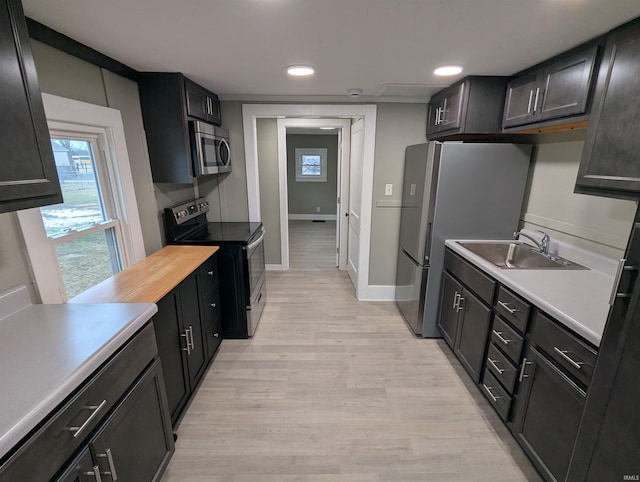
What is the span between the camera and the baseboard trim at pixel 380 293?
11.0ft

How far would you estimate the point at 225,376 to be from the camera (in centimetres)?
219

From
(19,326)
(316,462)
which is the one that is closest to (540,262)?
(316,462)

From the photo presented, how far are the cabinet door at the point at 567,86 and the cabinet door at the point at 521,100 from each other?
71 mm

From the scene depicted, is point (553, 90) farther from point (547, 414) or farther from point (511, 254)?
point (547, 414)

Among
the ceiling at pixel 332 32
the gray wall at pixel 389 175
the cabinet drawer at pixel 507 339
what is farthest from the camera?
the gray wall at pixel 389 175

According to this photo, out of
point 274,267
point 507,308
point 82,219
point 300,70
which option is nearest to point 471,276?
point 507,308

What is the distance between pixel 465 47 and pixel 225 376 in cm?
263

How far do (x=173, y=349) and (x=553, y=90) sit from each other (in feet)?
8.73

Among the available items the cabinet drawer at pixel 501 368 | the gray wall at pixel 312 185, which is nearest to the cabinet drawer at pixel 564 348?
the cabinet drawer at pixel 501 368

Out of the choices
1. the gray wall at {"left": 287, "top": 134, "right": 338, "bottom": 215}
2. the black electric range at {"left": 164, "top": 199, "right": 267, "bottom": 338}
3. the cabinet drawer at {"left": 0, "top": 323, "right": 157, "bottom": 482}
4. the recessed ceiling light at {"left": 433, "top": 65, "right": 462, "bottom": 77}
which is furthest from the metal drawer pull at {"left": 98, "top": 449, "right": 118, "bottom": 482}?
the gray wall at {"left": 287, "top": 134, "right": 338, "bottom": 215}

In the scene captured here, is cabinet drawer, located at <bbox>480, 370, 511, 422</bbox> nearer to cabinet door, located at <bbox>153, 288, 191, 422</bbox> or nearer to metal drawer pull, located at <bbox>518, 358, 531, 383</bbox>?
metal drawer pull, located at <bbox>518, 358, 531, 383</bbox>

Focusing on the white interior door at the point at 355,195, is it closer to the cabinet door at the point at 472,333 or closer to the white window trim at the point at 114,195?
the cabinet door at the point at 472,333

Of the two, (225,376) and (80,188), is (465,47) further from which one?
(225,376)

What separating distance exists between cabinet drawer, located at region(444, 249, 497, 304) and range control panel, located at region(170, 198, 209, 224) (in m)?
2.25
